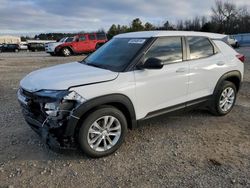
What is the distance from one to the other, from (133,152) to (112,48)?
187cm

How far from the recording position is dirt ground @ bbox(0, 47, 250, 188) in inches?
139

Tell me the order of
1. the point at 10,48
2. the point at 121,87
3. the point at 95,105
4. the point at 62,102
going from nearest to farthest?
the point at 62,102 → the point at 95,105 → the point at 121,87 → the point at 10,48

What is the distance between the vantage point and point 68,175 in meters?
3.68

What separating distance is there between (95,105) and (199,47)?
2442 millimetres

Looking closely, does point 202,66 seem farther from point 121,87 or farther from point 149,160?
point 149,160

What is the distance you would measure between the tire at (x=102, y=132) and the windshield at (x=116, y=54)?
0.69 metres

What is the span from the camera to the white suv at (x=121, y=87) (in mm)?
3777

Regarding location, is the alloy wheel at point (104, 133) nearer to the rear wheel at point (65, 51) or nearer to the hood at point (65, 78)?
the hood at point (65, 78)

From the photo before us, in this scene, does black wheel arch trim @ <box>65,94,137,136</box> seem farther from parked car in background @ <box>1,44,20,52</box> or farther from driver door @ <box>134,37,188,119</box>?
→ parked car in background @ <box>1,44,20,52</box>

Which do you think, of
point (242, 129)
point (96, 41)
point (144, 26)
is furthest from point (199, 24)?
point (242, 129)

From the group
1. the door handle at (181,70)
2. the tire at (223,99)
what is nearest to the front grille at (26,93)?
the door handle at (181,70)

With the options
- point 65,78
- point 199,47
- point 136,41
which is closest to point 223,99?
point 199,47

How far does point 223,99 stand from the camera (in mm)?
5801

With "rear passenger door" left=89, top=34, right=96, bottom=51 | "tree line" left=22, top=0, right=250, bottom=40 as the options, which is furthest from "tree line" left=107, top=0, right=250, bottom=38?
"rear passenger door" left=89, top=34, right=96, bottom=51
